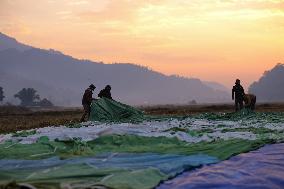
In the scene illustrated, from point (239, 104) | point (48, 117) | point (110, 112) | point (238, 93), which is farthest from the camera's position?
point (48, 117)

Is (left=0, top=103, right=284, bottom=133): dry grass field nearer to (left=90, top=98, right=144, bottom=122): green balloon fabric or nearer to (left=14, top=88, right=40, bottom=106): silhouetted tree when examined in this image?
(left=90, top=98, right=144, bottom=122): green balloon fabric

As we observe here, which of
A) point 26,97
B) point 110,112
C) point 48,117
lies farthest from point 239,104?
point 26,97

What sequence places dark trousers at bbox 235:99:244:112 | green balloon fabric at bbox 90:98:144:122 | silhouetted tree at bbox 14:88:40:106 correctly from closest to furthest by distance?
green balloon fabric at bbox 90:98:144:122 < dark trousers at bbox 235:99:244:112 < silhouetted tree at bbox 14:88:40:106

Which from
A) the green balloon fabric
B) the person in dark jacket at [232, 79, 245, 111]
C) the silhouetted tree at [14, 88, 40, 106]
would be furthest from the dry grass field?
the silhouetted tree at [14, 88, 40, 106]

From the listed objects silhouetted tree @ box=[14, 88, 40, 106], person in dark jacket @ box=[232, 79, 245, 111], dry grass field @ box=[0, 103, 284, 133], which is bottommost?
dry grass field @ box=[0, 103, 284, 133]

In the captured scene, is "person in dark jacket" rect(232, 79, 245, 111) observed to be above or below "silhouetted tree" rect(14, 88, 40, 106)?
below

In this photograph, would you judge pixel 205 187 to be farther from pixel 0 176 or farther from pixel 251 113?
pixel 251 113

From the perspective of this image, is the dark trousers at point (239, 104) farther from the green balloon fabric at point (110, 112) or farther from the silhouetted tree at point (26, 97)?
the silhouetted tree at point (26, 97)

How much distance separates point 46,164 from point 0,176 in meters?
0.97

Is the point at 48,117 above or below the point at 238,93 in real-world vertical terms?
below

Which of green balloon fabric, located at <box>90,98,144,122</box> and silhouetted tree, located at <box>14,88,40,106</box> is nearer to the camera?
green balloon fabric, located at <box>90,98,144,122</box>

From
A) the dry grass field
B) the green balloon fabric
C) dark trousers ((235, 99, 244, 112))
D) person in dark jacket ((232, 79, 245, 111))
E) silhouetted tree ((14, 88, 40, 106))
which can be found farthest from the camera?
silhouetted tree ((14, 88, 40, 106))

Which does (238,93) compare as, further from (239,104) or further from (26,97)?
(26,97)

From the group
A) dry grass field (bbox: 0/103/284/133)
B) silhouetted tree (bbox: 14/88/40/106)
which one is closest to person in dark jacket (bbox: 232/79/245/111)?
dry grass field (bbox: 0/103/284/133)
